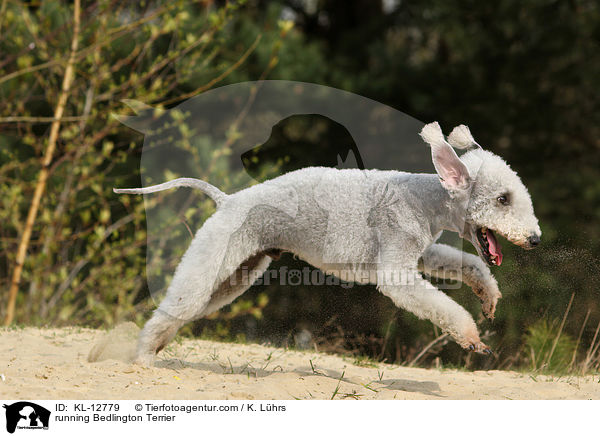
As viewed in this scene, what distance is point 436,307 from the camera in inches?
140

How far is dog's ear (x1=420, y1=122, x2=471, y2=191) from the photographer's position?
3.72m

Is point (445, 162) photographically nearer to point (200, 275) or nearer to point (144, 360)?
point (200, 275)

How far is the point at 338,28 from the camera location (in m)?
12.8

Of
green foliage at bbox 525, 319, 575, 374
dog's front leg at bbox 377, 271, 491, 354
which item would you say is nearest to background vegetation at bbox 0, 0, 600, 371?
green foliage at bbox 525, 319, 575, 374

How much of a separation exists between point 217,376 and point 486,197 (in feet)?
6.58

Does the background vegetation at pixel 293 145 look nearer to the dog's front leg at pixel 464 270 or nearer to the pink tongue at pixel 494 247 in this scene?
the dog's front leg at pixel 464 270

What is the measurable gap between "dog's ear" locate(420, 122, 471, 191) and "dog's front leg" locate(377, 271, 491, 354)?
22.8 inches

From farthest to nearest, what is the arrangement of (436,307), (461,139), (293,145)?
(293,145), (461,139), (436,307)

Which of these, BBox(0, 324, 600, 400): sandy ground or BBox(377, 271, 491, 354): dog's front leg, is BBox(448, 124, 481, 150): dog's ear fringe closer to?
BBox(377, 271, 491, 354): dog's front leg
